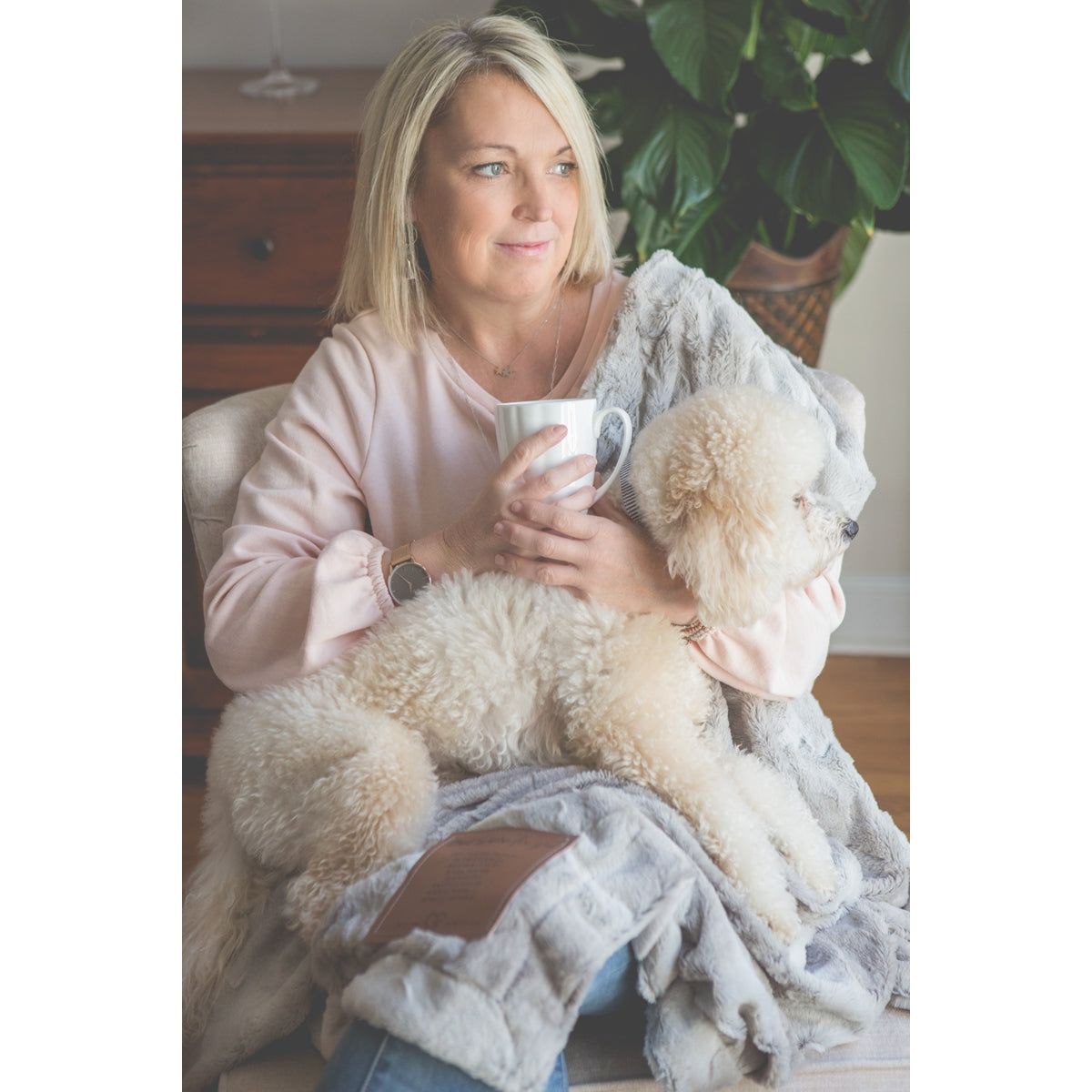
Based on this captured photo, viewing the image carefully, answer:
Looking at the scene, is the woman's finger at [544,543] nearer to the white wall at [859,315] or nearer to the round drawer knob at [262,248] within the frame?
the round drawer knob at [262,248]

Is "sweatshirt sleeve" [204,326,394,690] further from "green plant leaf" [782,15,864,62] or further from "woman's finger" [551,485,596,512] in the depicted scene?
"green plant leaf" [782,15,864,62]

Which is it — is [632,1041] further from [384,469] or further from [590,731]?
[384,469]

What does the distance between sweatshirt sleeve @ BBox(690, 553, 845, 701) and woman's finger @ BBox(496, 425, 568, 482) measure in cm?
25

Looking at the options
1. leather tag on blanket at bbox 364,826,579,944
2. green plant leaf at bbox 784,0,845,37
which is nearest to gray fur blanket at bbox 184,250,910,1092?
leather tag on blanket at bbox 364,826,579,944

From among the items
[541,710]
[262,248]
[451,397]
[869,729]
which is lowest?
[869,729]

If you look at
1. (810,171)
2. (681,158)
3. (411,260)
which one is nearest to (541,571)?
(411,260)

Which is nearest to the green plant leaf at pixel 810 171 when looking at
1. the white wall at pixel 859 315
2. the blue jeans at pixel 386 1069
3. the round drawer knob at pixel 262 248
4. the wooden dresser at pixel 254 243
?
the white wall at pixel 859 315

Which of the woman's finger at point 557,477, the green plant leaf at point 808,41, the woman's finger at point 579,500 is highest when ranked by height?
the green plant leaf at point 808,41

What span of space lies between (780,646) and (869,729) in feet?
5.22

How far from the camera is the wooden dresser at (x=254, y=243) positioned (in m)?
2.25

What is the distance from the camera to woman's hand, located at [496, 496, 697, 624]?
1.10m

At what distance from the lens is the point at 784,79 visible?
2289 millimetres

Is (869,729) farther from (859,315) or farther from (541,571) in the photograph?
(541,571)

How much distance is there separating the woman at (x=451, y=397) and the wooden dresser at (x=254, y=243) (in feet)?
2.92
